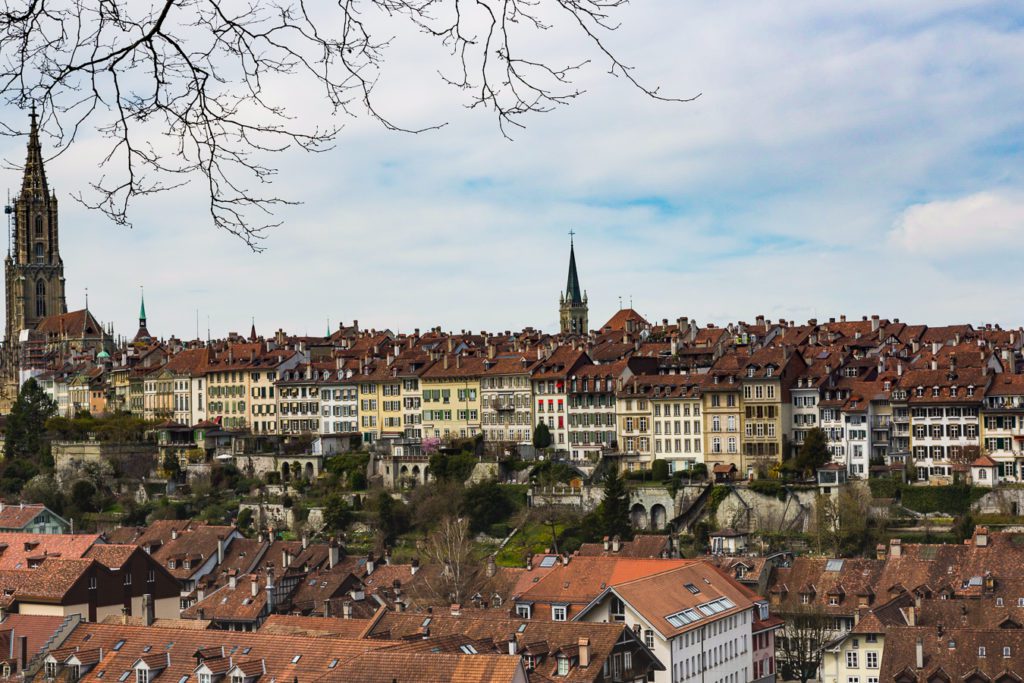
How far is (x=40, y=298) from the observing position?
141500mm

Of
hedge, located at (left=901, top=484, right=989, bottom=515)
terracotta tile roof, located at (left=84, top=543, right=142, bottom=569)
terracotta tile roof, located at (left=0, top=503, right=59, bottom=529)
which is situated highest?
hedge, located at (left=901, top=484, right=989, bottom=515)

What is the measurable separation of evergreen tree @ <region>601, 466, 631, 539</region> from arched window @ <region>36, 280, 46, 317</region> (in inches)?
3237

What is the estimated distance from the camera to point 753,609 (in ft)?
170

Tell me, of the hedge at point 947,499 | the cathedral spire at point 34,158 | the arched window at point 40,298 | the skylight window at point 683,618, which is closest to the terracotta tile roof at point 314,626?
the skylight window at point 683,618

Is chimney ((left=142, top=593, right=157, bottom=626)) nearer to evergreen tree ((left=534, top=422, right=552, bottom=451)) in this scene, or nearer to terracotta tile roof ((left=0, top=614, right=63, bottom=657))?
terracotta tile roof ((left=0, top=614, right=63, bottom=657))

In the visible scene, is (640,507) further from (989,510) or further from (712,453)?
(989,510)

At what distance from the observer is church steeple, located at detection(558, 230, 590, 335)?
125 m

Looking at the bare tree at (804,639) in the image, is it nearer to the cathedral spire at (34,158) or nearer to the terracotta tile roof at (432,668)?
the terracotta tile roof at (432,668)

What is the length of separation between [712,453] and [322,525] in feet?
59.0

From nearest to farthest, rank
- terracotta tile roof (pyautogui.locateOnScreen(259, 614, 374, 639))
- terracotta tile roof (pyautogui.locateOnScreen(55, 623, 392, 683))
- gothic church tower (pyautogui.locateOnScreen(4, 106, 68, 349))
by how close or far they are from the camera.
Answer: terracotta tile roof (pyautogui.locateOnScreen(55, 623, 392, 683)) → terracotta tile roof (pyautogui.locateOnScreen(259, 614, 374, 639)) → gothic church tower (pyautogui.locateOnScreen(4, 106, 68, 349))

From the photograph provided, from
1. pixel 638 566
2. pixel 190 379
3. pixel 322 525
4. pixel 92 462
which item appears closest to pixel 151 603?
pixel 638 566

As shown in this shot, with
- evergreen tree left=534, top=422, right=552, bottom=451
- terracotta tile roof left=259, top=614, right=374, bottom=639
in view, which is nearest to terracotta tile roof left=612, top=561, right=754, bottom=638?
terracotta tile roof left=259, top=614, right=374, bottom=639

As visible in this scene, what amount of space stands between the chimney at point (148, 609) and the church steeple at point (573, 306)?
72844 mm

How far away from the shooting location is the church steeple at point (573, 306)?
409ft
